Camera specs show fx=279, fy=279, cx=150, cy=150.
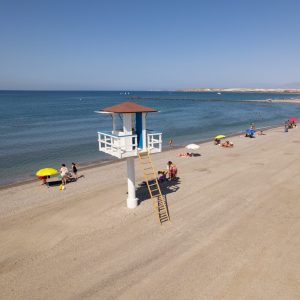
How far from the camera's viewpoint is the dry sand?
8602mm

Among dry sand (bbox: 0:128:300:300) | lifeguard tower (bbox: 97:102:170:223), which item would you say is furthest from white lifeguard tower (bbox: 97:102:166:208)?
dry sand (bbox: 0:128:300:300)

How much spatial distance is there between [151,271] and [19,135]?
130ft

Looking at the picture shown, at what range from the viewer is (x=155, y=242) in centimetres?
1095

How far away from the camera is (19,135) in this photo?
4272cm

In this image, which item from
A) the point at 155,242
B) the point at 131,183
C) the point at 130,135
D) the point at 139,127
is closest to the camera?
the point at 155,242

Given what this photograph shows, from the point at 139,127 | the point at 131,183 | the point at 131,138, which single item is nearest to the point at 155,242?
the point at 131,183

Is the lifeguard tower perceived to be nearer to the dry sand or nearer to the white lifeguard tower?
the white lifeguard tower

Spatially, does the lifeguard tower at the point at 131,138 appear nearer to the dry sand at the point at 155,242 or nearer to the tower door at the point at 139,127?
the tower door at the point at 139,127

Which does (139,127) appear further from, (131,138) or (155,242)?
(155,242)

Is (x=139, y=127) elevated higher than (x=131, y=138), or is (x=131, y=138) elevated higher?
(x=139, y=127)

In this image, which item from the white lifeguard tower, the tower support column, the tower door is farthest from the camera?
the tower support column

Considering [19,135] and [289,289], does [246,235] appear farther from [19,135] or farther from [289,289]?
[19,135]

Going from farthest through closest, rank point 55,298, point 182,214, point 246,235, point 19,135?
point 19,135
point 182,214
point 246,235
point 55,298

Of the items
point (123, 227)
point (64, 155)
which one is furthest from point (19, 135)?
point (123, 227)
